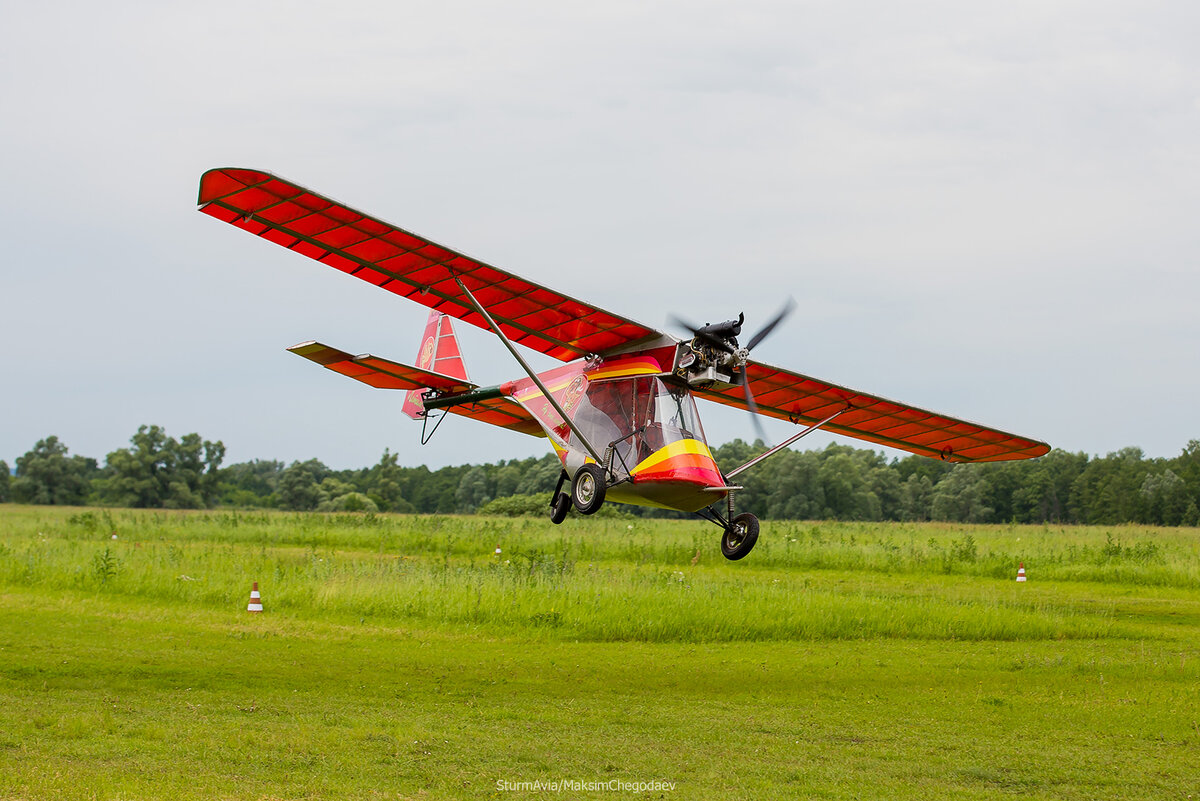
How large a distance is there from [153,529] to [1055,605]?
31400 millimetres

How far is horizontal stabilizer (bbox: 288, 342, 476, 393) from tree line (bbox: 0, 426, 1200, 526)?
54.8 m

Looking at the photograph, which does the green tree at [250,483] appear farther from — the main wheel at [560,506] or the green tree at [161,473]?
the main wheel at [560,506]

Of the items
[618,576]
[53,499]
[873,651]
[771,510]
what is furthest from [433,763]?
[53,499]

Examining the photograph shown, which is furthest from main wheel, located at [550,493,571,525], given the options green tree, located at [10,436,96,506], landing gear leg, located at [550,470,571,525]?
green tree, located at [10,436,96,506]

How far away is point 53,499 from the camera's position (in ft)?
327

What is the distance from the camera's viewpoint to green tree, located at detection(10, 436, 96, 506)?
324 ft

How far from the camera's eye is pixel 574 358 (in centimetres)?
1656

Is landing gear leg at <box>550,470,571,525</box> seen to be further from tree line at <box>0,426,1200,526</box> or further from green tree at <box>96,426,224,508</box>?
green tree at <box>96,426,224,508</box>

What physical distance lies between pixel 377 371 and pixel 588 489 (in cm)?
595

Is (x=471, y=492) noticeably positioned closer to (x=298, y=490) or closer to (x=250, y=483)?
(x=298, y=490)

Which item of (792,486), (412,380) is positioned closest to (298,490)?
(792,486)

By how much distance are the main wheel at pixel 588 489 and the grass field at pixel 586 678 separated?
286cm

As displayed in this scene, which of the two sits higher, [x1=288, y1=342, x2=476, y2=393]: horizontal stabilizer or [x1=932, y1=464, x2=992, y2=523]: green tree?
[x1=288, y1=342, x2=476, y2=393]: horizontal stabilizer

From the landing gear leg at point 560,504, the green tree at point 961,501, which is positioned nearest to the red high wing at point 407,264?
the landing gear leg at point 560,504
